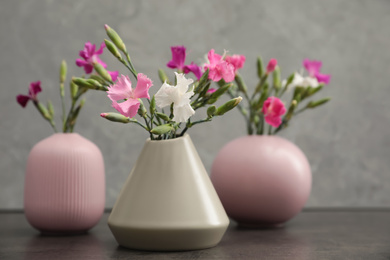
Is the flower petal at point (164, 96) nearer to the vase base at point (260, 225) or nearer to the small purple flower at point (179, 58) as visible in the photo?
the small purple flower at point (179, 58)

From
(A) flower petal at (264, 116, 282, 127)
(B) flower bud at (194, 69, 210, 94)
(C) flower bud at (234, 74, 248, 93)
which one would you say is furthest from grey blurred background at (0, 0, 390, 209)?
(B) flower bud at (194, 69, 210, 94)

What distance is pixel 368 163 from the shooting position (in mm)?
1401

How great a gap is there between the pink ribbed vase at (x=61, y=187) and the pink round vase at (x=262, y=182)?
0.78 feet

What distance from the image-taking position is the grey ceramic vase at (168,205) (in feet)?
2.23

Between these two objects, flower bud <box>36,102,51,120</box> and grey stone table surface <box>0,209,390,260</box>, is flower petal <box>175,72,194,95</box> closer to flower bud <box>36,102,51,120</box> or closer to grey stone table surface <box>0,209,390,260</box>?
grey stone table surface <box>0,209,390,260</box>

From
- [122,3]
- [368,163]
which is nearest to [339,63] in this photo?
[368,163]

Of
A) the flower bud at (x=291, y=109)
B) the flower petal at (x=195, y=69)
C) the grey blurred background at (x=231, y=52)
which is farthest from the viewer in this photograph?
the grey blurred background at (x=231, y=52)

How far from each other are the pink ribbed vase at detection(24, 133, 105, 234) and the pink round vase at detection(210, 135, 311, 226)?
24 centimetres

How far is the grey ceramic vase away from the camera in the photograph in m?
0.68

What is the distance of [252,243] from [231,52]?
65 centimetres

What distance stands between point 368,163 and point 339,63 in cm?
28

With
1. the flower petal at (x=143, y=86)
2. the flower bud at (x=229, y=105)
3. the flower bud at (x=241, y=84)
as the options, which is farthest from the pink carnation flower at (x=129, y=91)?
the flower bud at (x=241, y=84)

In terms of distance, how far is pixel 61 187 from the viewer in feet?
2.77

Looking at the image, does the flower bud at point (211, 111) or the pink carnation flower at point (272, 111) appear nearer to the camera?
the flower bud at point (211, 111)
